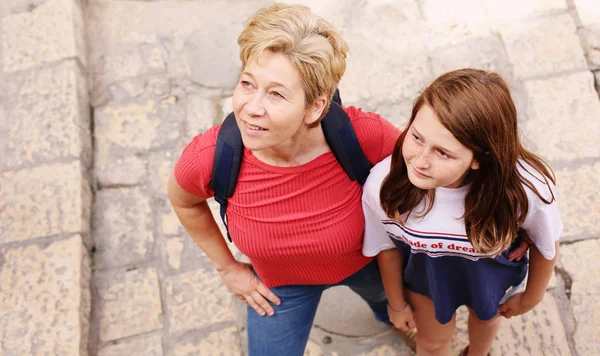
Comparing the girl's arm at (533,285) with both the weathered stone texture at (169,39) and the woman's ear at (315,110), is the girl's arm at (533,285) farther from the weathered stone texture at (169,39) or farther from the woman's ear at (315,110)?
the weathered stone texture at (169,39)

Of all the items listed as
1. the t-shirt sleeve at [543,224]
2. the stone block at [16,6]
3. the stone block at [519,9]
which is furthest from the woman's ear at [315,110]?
the stone block at [16,6]

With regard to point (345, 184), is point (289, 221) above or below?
below

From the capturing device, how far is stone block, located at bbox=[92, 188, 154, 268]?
348 cm

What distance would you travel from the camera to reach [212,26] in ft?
14.4

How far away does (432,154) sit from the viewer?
5.74 feet

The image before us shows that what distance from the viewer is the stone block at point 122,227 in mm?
3484

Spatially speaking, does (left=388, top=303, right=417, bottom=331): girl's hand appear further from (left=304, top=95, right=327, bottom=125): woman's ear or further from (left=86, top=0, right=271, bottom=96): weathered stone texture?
(left=86, top=0, right=271, bottom=96): weathered stone texture

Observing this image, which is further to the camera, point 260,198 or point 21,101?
point 21,101

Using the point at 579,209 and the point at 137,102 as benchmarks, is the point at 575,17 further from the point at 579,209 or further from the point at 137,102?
the point at 137,102

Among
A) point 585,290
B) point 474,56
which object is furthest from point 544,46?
point 585,290

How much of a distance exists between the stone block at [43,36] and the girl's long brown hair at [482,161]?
9.62 feet

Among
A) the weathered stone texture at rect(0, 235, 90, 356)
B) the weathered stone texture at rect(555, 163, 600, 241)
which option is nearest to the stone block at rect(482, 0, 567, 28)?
the weathered stone texture at rect(555, 163, 600, 241)

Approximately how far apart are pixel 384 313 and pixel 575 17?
8.14 feet

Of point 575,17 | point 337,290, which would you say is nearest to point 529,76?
point 575,17
